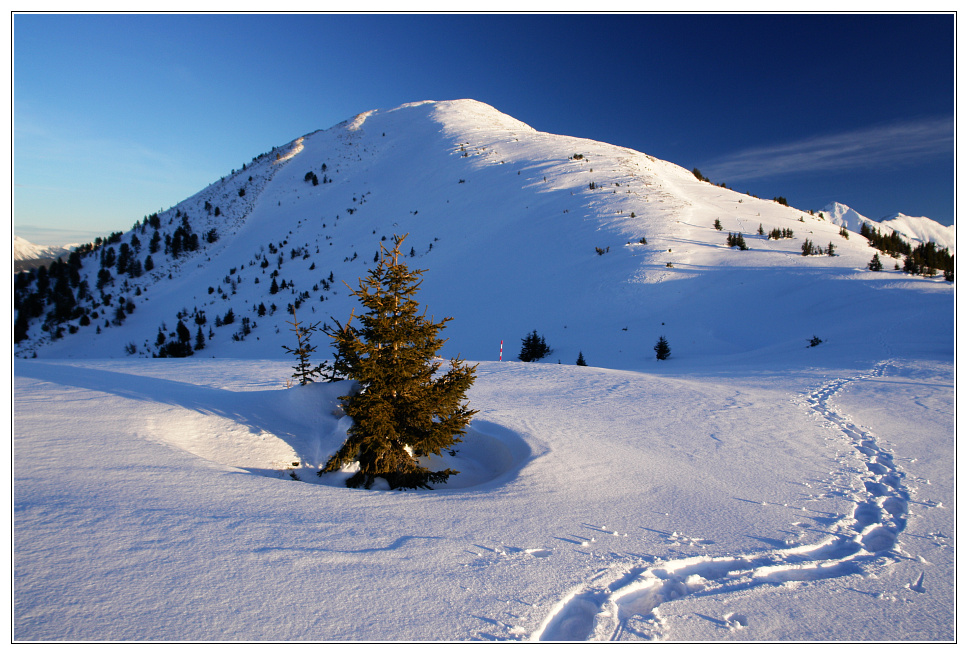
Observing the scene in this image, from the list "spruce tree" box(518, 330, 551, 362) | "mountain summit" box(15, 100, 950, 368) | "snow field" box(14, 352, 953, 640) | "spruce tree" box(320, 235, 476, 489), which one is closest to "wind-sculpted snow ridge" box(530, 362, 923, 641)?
"snow field" box(14, 352, 953, 640)

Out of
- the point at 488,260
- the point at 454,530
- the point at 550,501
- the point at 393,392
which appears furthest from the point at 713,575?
the point at 488,260

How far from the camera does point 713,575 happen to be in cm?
325

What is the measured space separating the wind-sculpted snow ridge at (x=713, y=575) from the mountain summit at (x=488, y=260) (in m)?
10.4

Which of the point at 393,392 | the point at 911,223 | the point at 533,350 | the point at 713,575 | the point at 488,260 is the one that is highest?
the point at 911,223

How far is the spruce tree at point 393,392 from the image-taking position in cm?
559

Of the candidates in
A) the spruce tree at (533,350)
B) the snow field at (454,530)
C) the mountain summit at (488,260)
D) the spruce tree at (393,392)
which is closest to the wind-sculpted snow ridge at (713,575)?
the snow field at (454,530)

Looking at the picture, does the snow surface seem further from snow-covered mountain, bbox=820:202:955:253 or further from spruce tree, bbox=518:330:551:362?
snow-covered mountain, bbox=820:202:955:253

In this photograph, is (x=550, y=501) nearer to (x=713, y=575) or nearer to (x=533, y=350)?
(x=713, y=575)

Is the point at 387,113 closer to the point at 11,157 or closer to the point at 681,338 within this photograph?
the point at 681,338

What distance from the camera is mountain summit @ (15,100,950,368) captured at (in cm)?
1620

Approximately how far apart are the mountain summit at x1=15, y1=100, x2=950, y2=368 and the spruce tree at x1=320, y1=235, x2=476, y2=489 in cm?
1005

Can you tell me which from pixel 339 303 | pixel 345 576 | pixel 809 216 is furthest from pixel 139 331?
pixel 809 216

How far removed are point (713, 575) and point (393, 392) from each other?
4.06 metres

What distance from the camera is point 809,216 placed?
26.8 meters
